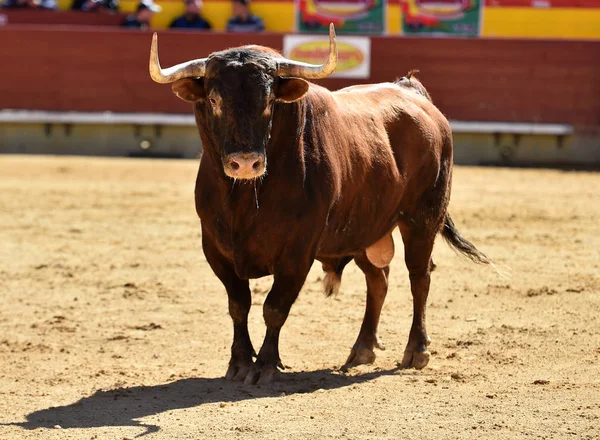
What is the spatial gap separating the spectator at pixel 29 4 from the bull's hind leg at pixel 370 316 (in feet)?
39.4

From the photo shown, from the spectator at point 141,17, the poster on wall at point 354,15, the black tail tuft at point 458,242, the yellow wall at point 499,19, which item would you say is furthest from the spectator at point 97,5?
the black tail tuft at point 458,242

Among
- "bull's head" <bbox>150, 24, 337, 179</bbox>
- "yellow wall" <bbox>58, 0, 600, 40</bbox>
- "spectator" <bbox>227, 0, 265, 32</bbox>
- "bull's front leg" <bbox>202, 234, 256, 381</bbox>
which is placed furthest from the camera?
"yellow wall" <bbox>58, 0, 600, 40</bbox>

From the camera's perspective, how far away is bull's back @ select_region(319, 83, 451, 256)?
16.6ft

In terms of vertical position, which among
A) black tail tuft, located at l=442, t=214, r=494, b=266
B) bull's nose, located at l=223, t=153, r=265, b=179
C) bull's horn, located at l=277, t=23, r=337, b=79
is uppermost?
bull's horn, located at l=277, t=23, r=337, b=79

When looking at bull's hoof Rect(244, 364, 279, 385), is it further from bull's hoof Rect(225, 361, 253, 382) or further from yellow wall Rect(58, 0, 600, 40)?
yellow wall Rect(58, 0, 600, 40)

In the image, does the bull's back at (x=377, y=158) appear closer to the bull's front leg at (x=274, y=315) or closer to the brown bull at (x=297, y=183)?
the brown bull at (x=297, y=183)

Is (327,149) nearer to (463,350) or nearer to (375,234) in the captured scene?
(375,234)

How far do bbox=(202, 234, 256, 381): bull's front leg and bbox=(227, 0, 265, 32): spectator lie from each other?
10.8 m

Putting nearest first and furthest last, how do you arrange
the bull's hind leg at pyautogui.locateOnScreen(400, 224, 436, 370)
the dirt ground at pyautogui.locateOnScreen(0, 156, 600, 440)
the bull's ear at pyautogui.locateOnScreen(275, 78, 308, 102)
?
the dirt ground at pyautogui.locateOnScreen(0, 156, 600, 440)
the bull's ear at pyautogui.locateOnScreen(275, 78, 308, 102)
the bull's hind leg at pyautogui.locateOnScreen(400, 224, 436, 370)

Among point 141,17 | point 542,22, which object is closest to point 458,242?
point 141,17

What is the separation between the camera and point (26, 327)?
5980 millimetres

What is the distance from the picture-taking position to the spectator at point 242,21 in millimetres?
15422

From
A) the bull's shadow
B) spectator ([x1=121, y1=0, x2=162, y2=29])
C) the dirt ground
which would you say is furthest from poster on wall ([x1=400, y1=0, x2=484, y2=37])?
the bull's shadow

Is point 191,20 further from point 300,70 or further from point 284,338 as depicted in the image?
point 300,70
